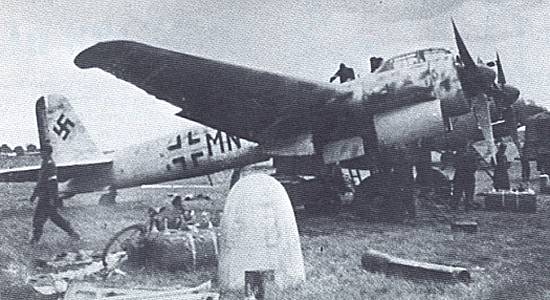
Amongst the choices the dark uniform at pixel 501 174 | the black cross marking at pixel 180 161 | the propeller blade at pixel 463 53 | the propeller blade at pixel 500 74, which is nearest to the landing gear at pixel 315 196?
the black cross marking at pixel 180 161

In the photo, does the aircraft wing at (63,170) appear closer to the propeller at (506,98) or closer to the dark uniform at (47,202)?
the dark uniform at (47,202)

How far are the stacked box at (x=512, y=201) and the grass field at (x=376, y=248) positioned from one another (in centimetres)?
17

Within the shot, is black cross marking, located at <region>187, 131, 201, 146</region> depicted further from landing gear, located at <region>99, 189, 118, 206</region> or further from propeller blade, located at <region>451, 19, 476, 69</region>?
propeller blade, located at <region>451, 19, 476, 69</region>

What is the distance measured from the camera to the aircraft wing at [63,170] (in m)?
7.72

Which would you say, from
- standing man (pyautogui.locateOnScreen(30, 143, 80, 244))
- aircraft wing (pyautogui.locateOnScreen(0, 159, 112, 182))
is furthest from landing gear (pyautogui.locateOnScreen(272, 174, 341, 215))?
aircraft wing (pyautogui.locateOnScreen(0, 159, 112, 182))

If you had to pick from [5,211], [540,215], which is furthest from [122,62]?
[540,215]

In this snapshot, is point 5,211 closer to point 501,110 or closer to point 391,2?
point 391,2

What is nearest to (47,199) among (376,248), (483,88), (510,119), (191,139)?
(191,139)

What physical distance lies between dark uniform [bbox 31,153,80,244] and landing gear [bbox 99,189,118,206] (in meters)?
2.51

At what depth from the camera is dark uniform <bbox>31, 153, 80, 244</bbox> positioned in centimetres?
548

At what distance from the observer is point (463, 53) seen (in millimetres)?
5973

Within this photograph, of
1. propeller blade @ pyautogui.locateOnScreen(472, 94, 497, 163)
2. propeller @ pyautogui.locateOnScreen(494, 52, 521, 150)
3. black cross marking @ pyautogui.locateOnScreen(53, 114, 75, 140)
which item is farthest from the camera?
black cross marking @ pyautogui.locateOnScreen(53, 114, 75, 140)

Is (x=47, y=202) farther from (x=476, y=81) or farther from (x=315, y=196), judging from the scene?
(x=476, y=81)

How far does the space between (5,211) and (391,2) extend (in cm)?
557
